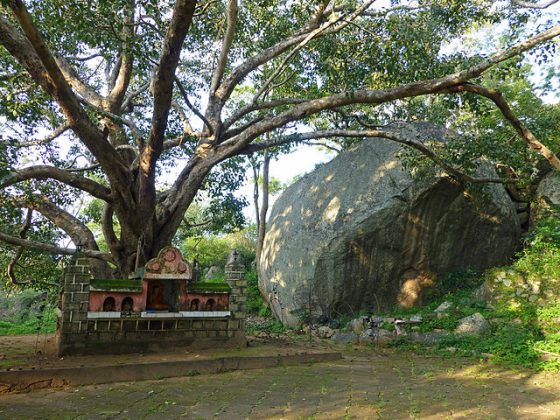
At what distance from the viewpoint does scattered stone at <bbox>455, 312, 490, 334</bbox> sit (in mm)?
9648

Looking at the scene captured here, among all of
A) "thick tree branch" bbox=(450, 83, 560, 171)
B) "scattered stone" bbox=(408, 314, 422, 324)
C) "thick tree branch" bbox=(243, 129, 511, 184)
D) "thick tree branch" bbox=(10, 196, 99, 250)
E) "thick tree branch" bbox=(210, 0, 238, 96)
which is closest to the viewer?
"thick tree branch" bbox=(450, 83, 560, 171)

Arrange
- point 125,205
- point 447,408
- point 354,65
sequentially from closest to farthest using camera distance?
point 447,408 < point 125,205 < point 354,65

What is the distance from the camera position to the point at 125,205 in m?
9.06

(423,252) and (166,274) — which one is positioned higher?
(423,252)

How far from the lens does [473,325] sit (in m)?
9.77

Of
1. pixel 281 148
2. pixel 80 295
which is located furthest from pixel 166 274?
pixel 281 148

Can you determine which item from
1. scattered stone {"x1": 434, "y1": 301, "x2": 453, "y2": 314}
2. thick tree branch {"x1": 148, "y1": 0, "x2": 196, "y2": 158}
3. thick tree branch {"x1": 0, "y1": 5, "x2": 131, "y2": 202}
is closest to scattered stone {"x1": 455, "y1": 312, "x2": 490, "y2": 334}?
scattered stone {"x1": 434, "y1": 301, "x2": 453, "y2": 314}

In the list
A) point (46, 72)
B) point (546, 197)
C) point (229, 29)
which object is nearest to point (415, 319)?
point (546, 197)

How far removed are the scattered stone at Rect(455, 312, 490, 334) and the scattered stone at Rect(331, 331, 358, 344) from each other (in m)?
2.44

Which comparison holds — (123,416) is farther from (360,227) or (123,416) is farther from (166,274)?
(360,227)

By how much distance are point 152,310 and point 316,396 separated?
406cm

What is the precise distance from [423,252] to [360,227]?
77.5 inches

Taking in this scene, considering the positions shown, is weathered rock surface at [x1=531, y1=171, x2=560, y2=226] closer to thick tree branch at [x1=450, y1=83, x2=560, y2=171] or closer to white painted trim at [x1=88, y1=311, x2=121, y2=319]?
thick tree branch at [x1=450, y1=83, x2=560, y2=171]

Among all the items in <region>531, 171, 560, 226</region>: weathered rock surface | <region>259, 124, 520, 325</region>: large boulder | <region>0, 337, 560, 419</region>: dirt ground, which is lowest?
<region>0, 337, 560, 419</region>: dirt ground
